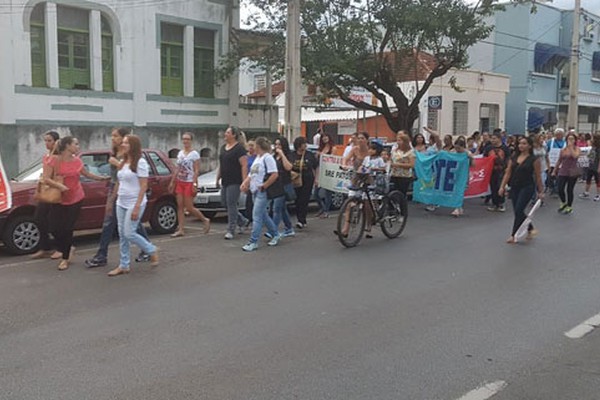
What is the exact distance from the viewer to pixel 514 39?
36188 millimetres

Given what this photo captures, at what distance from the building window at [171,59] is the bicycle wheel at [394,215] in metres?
11.7

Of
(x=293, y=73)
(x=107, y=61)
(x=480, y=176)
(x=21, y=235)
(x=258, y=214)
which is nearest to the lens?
A: (x=21, y=235)

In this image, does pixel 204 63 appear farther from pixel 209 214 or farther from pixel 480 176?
pixel 480 176

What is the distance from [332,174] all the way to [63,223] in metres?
6.35

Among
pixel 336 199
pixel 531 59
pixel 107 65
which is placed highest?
pixel 531 59

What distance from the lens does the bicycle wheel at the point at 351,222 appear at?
9227 millimetres

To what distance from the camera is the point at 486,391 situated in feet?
13.8

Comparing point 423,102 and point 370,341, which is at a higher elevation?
point 423,102

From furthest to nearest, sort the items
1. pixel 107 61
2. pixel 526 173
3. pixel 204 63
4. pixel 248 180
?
pixel 204 63 → pixel 107 61 → pixel 526 173 → pixel 248 180

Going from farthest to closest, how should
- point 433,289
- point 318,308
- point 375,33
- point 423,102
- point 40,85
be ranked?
point 423,102
point 375,33
point 40,85
point 433,289
point 318,308

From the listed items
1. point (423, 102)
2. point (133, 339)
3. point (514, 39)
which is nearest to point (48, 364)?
point (133, 339)

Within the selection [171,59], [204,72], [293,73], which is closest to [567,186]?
[293,73]

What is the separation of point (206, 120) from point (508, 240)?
13.3m

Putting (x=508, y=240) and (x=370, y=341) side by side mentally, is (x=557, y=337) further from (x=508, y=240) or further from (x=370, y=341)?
(x=508, y=240)
